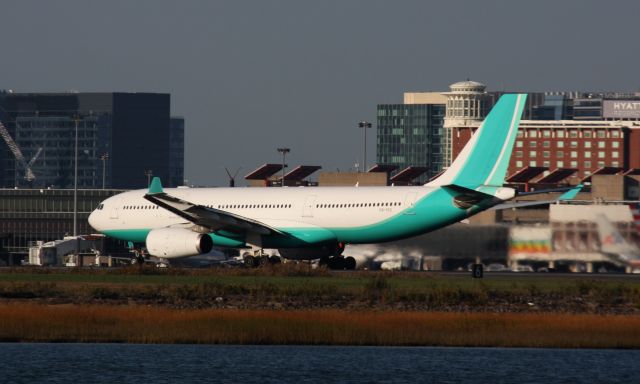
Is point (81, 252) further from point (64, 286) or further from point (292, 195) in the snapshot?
point (64, 286)

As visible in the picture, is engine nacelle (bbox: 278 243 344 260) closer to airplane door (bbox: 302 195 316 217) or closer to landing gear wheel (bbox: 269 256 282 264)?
landing gear wheel (bbox: 269 256 282 264)

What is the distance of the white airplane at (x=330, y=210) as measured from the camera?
69250mm

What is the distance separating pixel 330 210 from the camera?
72438 mm

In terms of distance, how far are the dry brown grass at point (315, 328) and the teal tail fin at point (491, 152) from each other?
860 inches

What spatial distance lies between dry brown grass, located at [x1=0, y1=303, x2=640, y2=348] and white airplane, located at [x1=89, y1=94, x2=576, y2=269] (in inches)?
817

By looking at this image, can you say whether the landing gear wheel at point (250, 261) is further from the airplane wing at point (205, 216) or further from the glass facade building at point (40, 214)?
the glass facade building at point (40, 214)

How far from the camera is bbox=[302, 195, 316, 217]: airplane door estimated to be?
73250 mm

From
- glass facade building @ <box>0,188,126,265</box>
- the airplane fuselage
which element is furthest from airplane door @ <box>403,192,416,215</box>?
glass facade building @ <box>0,188,126,265</box>

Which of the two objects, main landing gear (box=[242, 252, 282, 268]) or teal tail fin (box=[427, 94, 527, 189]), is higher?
teal tail fin (box=[427, 94, 527, 189])

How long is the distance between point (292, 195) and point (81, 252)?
37.0 metres

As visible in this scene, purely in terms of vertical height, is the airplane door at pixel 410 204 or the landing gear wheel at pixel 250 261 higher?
the airplane door at pixel 410 204

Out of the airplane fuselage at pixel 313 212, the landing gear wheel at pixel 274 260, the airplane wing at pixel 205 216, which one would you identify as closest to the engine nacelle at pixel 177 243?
the airplane wing at pixel 205 216

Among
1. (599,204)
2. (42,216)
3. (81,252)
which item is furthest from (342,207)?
(42,216)

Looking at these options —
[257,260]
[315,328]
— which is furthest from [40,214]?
[315,328]
